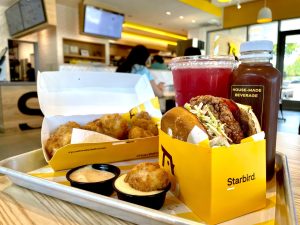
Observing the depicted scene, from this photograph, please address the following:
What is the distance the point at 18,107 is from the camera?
152 inches

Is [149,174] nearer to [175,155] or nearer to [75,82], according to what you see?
[175,155]

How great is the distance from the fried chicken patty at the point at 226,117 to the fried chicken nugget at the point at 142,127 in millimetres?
324

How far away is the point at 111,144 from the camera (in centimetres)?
75

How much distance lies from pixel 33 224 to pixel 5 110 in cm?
384

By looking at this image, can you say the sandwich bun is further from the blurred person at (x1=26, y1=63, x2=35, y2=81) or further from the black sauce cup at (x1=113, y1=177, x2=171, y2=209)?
the blurred person at (x1=26, y1=63, x2=35, y2=81)

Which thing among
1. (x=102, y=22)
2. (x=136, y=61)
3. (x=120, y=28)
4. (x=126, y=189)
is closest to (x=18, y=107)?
(x=136, y=61)

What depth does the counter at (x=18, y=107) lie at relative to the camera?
3.74 metres

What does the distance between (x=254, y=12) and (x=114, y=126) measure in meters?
9.13

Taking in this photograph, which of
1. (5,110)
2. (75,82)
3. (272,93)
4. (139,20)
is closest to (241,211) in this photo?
(272,93)

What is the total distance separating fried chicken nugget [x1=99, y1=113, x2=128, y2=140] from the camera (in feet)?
2.89

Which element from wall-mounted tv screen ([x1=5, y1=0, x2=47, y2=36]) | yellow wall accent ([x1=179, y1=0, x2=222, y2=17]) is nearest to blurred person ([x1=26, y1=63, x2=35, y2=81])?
wall-mounted tv screen ([x1=5, y1=0, x2=47, y2=36])

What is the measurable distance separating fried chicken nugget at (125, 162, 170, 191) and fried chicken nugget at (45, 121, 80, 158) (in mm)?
314

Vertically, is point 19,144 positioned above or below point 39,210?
below

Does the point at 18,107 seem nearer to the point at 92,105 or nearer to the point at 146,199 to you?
the point at 92,105
